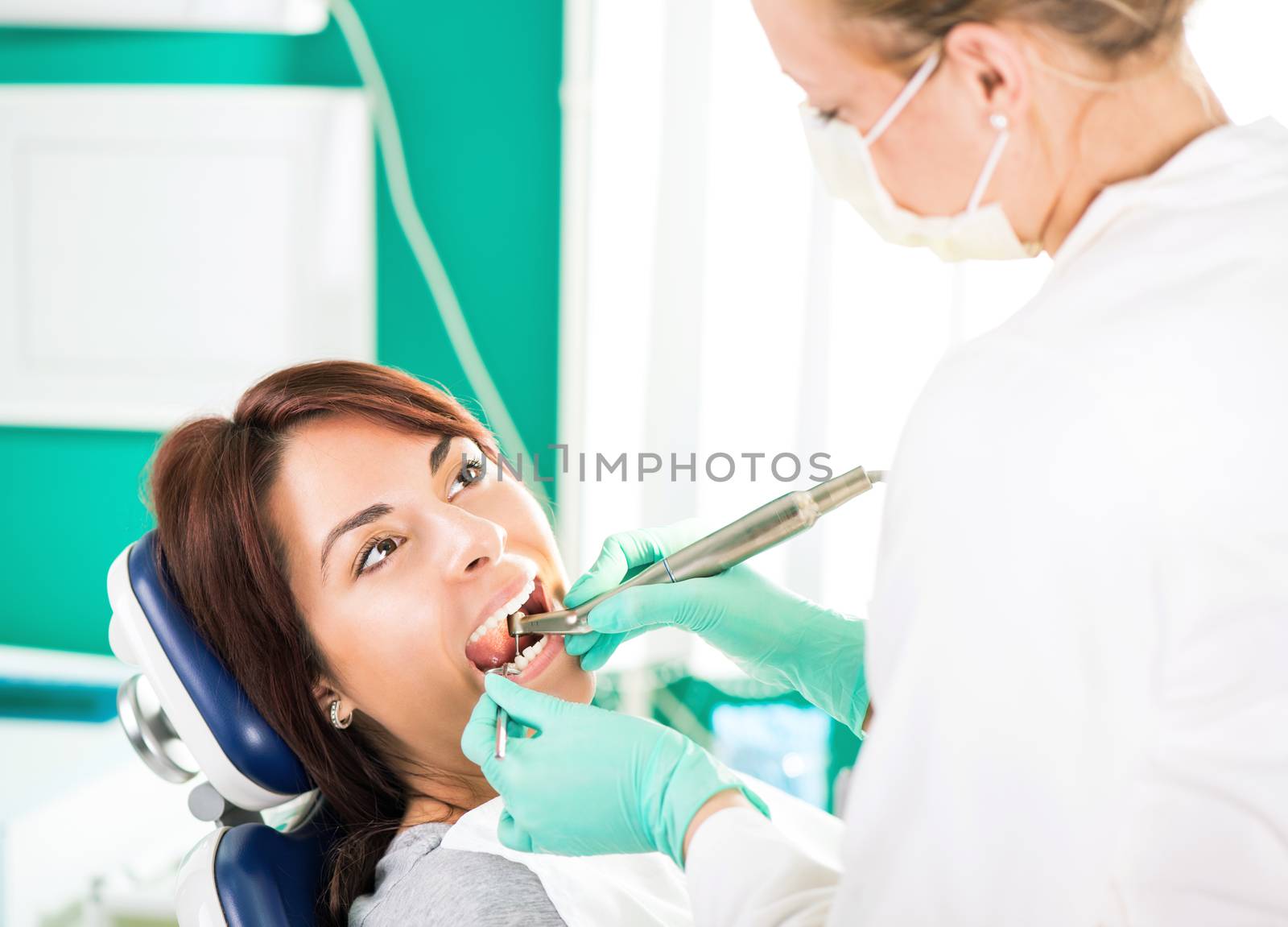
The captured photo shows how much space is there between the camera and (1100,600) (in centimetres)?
66

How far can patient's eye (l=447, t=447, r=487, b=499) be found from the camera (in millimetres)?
1433

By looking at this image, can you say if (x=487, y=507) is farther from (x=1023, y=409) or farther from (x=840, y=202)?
(x=840, y=202)

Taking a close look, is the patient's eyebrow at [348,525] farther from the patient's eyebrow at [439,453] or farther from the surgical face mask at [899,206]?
the surgical face mask at [899,206]

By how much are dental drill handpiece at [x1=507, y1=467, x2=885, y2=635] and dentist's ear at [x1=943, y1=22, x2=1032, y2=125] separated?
1.56 feet

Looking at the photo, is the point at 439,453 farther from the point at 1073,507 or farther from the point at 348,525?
the point at 1073,507

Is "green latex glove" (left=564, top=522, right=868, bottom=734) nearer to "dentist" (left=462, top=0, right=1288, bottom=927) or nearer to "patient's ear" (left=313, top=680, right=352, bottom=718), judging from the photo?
"patient's ear" (left=313, top=680, right=352, bottom=718)

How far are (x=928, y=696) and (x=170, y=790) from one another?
189 cm

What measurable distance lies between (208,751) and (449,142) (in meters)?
1.66

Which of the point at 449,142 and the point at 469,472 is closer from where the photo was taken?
the point at 469,472

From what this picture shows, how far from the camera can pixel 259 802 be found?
1.27 m

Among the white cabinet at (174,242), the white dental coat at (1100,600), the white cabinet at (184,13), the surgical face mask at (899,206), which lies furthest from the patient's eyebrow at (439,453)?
the white cabinet at (184,13)

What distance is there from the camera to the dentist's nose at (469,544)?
4.33 ft

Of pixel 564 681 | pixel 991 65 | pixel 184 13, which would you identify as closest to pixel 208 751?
pixel 564 681

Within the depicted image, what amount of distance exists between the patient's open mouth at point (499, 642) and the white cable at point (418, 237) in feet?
3.53
